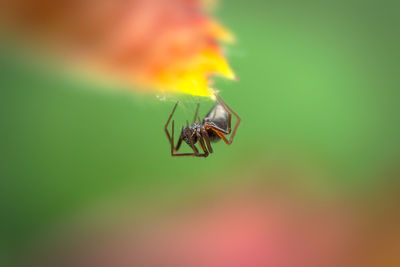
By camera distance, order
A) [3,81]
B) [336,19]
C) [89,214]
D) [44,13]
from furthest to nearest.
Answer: [336,19]
[89,214]
[3,81]
[44,13]

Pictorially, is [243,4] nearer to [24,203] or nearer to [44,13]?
[24,203]

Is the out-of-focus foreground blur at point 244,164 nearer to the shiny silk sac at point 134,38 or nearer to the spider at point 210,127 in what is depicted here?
the spider at point 210,127

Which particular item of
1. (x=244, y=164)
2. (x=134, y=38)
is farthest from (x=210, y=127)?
(x=134, y=38)

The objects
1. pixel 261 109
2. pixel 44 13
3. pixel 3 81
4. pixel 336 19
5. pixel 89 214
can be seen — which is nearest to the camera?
pixel 44 13

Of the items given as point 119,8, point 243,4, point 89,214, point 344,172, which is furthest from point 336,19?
point 119,8

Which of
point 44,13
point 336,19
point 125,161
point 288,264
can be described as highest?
point 336,19

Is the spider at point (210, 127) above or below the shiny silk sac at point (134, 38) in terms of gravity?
above

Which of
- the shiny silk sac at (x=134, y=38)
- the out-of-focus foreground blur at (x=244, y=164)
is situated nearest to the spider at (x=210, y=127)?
the out-of-focus foreground blur at (x=244, y=164)
